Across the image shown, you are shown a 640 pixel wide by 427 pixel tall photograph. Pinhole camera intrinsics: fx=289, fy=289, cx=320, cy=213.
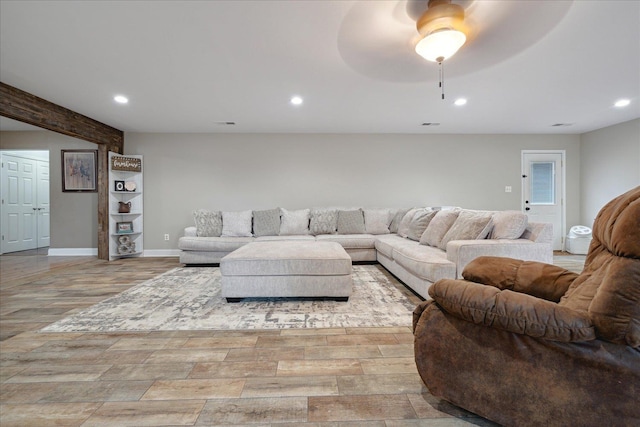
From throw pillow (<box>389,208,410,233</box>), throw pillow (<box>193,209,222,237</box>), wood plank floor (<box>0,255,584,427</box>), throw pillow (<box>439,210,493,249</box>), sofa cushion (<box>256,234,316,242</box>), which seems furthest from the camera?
throw pillow (<box>389,208,410,233</box>)

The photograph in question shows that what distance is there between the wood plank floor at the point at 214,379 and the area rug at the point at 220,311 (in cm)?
14

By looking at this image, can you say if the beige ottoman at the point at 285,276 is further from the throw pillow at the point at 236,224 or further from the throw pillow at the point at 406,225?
the throw pillow at the point at 236,224

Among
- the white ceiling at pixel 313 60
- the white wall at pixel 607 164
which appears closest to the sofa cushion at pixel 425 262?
the white ceiling at pixel 313 60

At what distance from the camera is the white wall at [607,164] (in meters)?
4.75

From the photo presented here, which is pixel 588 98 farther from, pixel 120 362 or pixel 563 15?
pixel 120 362

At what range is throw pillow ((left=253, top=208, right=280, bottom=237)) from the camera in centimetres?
507

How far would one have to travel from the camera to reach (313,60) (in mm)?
2818

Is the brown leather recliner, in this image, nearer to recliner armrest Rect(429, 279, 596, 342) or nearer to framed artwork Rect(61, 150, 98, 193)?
recliner armrest Rect(429, 279, 596, 342)

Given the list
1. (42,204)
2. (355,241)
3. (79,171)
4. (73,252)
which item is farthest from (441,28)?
(42,204)

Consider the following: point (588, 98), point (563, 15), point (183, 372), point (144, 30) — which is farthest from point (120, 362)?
point (588, 98)

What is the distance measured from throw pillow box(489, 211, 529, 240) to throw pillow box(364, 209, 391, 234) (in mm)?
2204

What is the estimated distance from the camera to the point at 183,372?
5.48 feet

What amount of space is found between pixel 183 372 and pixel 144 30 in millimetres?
2564

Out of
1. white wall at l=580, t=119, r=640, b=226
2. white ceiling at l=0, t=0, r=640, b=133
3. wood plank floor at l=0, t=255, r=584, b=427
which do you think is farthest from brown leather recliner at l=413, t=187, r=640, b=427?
white wall at l=580, t=119, r=640, b=226
